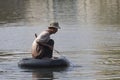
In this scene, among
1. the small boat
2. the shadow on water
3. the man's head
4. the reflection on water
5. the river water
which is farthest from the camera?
the reflection on water

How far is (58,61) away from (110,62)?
229 cm

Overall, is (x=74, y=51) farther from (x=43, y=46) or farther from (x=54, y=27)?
(x=54, y=27)

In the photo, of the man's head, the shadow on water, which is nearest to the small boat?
the shadow on water

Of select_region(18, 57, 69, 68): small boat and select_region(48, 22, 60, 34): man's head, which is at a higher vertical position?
select_region(48, 22, 60, 34): man's head

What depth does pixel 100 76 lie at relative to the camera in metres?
18.2

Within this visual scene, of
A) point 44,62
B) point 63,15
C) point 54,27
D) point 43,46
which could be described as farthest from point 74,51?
point 63,15

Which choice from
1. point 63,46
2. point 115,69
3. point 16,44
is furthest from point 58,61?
point 16,44

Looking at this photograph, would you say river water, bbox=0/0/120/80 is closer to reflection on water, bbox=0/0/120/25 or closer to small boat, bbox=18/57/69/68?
small boat, bbox=18/57/69/68

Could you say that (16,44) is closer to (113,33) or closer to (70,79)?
(113,33)

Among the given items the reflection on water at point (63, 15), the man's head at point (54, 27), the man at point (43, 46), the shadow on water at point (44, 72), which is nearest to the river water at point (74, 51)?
the shadow on water at point (44, 72)

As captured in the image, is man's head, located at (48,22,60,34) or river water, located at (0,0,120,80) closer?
river water, located at (0,0,120,80)

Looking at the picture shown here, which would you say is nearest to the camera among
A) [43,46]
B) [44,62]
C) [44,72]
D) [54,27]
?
[44,72]

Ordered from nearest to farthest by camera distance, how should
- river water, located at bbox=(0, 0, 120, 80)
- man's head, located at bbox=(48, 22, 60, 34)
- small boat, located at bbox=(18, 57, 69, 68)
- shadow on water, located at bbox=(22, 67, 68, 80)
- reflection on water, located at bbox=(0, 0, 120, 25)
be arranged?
shadow on water, located at bbox=(22, 67, 68, 80)
river water, located at bbox=(0, 0, 120, 80)
man's head, located at bbox=(48, 22, 60, 34)
small boat, located at bbox=(18, 57, 69, 68)
reflection on water, located at bbox=(0, 0, 120, 25)

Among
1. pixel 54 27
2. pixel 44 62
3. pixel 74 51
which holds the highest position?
pixel 54 27
